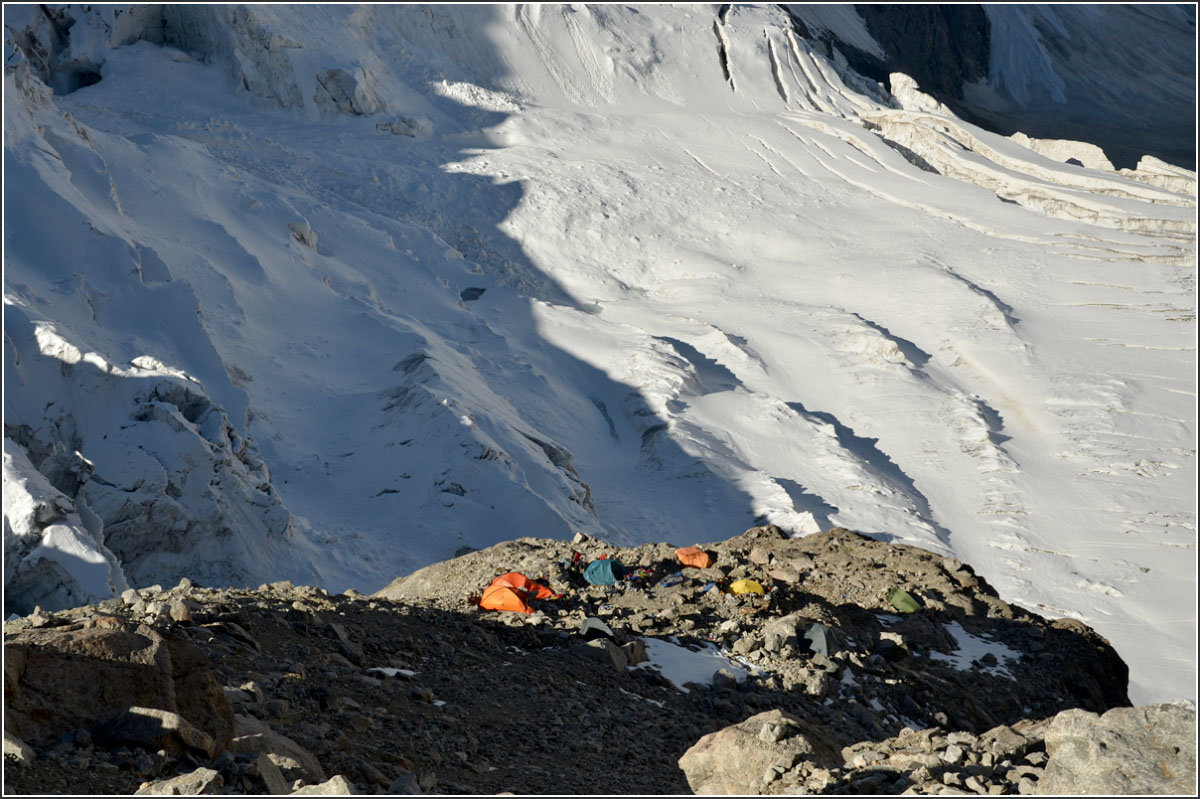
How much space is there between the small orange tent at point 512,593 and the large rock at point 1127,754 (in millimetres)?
4650

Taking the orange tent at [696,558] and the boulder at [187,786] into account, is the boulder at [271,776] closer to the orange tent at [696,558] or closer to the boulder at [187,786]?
the boulder at [187,786]

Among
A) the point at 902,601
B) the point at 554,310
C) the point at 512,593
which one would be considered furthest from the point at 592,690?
the point at 554,310

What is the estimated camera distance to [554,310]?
23703 mm

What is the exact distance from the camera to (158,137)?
68.7 ft

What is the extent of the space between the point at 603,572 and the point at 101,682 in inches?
210

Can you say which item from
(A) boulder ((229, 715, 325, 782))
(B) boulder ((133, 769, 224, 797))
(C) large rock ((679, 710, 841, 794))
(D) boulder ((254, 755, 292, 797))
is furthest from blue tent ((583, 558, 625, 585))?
(B) boulder ((133, 769, 224, 797))

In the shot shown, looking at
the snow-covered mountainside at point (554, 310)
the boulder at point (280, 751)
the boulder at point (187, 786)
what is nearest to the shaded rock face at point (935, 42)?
the snow-covered mountainside at point (554, 310)

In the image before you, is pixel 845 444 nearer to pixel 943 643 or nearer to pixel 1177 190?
pixel 943 643

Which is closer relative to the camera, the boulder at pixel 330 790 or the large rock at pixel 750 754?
the boulder at pixel 330 790

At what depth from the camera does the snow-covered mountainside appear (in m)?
12.2

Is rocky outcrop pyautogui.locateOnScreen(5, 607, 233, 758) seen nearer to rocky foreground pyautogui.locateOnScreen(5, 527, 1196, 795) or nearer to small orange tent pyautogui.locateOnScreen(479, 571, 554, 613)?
rocky foreground pyautogui.locateOnScreen(5, 527, 1196, 795)

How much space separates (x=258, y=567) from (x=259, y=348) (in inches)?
220

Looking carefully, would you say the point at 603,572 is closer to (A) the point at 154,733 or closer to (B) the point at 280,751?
(B) the point at 280,751

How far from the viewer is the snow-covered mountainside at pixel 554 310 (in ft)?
40.0
